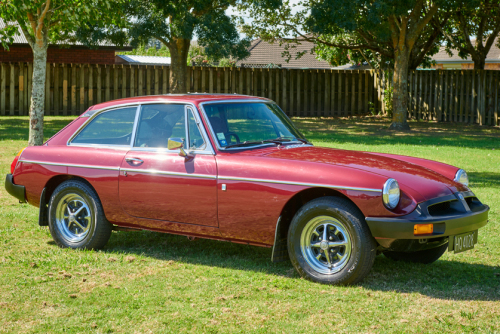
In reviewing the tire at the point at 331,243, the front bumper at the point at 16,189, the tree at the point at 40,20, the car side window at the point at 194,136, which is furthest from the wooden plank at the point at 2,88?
the tire at the point at 331,243

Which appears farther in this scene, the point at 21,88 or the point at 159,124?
the point at 21,88

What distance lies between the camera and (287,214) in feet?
17.6

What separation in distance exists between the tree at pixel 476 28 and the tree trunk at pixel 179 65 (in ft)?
35.5

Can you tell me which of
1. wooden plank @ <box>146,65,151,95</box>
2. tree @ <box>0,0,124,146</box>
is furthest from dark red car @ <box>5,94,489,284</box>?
wooden plank @ <box>146,65,151,95</box>

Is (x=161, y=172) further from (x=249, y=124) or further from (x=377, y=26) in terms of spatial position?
(x=377, y=26)

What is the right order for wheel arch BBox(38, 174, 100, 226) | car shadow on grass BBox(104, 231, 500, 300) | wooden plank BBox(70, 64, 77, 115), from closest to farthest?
car shadow on grass BBox(104, 231, 500, 300) → wheel arch BBox(38, 174, 100, 226) → wooden plank BBox(70, 64, 77, 115)

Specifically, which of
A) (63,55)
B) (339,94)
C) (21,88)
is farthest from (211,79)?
(63,55)

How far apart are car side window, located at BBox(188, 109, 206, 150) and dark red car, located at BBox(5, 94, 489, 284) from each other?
1 centimetres

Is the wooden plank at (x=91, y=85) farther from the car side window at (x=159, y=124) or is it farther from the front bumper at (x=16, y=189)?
the car side window at (x=159, y=124)

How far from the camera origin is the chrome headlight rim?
4785 mm

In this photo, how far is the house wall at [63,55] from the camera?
30.3 m

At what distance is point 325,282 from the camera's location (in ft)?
16.7

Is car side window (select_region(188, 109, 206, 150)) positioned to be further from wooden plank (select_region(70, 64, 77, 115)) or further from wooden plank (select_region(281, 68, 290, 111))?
wooden plank (select_region(281, 68, 290, 111))

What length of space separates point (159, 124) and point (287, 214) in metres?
1.62
